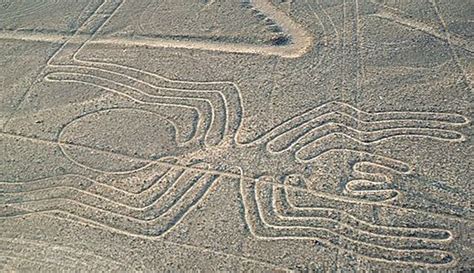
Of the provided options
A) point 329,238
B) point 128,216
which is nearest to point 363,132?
point 329,238

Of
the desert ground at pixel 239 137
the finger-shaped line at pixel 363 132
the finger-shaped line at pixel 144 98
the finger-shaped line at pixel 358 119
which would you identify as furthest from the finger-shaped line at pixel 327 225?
the finger-shaped line at pixel 144 98

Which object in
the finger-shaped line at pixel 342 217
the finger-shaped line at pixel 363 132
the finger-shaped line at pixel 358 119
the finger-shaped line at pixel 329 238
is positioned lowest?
the finger-shaped line at pixel 329 238

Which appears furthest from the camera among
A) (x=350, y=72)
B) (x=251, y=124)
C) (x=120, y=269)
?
(x=350, y=72)

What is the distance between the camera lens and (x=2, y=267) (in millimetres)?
5641

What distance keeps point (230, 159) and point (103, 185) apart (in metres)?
1.48

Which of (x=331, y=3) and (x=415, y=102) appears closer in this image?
(x=415, y=102)

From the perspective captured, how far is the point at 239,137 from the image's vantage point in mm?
6699

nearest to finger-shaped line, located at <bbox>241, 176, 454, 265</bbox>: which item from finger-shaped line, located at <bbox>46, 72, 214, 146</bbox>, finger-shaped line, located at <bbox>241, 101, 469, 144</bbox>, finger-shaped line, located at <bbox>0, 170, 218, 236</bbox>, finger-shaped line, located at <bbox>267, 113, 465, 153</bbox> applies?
finger-shaped line, located at <bbox>0, 170, 218, 236</bbox>

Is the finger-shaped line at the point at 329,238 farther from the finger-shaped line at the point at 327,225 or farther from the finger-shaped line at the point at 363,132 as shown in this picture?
the finger-shaped line at the point at 363,132

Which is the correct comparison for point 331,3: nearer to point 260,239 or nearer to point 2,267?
point 260,239

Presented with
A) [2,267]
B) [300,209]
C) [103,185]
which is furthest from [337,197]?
[2,267]

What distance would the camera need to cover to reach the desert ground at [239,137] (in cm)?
559

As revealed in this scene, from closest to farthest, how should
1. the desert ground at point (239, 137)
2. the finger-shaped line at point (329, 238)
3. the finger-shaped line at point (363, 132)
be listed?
the finger-shaped line at point (329, 238) < the desert ground at point (239, 137) < the finger-shaped line at point (363, 132)

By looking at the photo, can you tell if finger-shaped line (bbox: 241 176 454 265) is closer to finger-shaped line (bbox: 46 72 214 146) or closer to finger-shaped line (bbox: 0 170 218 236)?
finger-shaped line (bbox: 0 170 218 236)
